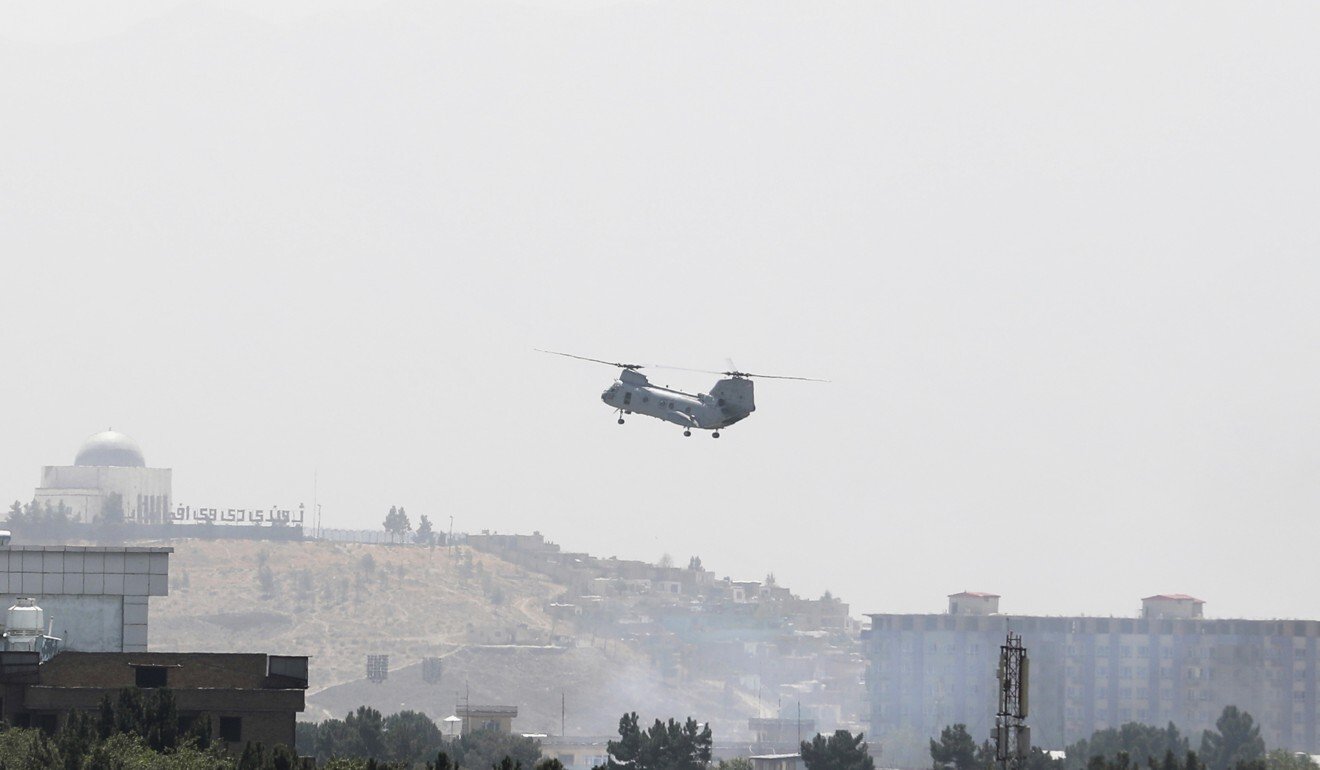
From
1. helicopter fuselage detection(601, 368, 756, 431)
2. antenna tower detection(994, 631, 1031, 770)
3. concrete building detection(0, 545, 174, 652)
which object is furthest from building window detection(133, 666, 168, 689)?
helicopter fuselage detection(601, 368, 756, 431)

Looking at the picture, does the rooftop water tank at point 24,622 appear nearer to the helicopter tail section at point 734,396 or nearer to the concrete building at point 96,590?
the concrete building at point 96,590

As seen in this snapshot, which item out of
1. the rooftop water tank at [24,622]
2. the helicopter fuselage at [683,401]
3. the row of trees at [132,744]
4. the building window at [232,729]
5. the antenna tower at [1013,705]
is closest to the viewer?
the row of trees at [132,744]

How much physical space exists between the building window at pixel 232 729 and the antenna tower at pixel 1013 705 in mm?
38851

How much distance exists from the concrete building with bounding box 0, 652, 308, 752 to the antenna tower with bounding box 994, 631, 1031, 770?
118 feet

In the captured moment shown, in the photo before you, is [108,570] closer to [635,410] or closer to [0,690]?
[0,690]

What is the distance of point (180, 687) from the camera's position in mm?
128250

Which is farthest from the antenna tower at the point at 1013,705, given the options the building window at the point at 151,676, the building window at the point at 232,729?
the building window at the point at 151,676

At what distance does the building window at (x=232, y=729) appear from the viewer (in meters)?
126

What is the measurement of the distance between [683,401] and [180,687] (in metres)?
54.2

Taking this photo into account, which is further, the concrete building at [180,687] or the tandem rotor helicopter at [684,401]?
the tandem rotor helicopter at [684,401]

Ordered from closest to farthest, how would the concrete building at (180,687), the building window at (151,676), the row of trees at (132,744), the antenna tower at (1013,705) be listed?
1. the row of trees at (132,744)
2. the antenna tower at (1013,705)
3. the concrete building at (180,687)
4. the building window at (151,676)

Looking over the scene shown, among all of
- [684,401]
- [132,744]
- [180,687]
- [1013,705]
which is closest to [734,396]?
[684,401]

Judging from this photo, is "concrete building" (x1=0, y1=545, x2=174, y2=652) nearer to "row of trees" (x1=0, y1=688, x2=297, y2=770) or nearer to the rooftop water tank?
the rooftop water tank

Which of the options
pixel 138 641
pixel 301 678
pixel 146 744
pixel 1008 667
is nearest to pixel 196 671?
pixel 301 678
